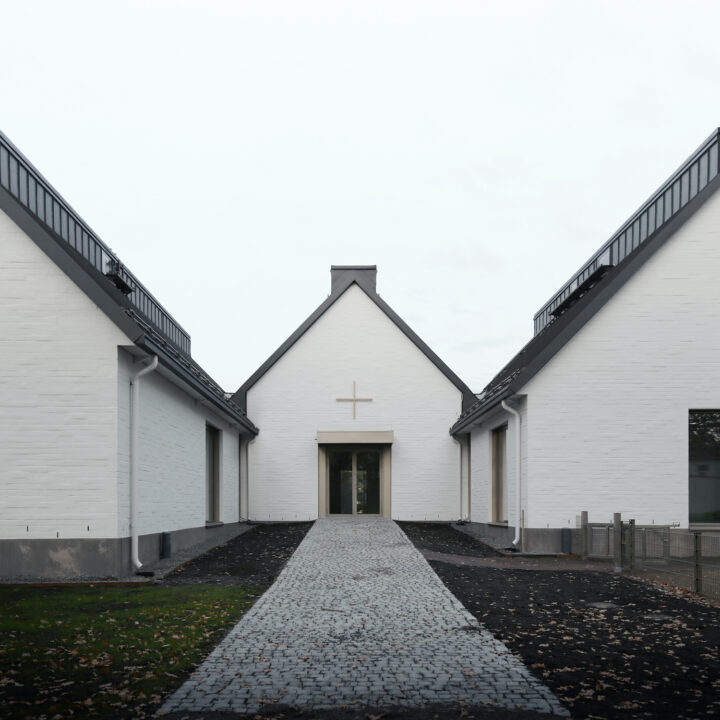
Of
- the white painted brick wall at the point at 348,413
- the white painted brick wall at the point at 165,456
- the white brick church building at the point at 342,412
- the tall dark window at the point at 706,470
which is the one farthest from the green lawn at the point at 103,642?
the white painted brick wall at the point at 348,413

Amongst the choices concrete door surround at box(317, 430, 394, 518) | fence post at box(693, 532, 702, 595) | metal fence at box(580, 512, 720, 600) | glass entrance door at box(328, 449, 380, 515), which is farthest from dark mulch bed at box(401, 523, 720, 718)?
glass entrance door at box(328, 449, 380, 515)

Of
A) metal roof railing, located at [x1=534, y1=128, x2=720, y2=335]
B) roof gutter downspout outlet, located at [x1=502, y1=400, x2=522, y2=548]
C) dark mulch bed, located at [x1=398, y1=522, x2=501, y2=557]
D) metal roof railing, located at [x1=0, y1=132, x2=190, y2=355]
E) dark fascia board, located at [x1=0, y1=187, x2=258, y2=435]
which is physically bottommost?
dark mulch bed, located at [x1=398, y1=522, x2=501, y2=557]

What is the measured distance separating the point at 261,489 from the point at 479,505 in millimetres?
7076

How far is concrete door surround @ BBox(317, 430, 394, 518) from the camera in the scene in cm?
2452

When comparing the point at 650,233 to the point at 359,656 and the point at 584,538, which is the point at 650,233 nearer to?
the point at 584,538

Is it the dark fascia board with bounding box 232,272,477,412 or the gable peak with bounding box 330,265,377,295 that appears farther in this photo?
the gable peak with bounding box 330,265,377,295

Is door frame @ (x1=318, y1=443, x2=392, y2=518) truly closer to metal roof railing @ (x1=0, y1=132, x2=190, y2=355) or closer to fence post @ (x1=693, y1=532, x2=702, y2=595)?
metal roof railing @ (x1=0, y1=132, x2=190, y2=355)

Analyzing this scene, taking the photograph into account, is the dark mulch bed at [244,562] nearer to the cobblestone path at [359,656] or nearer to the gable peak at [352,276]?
the cobblestone path at [359,656]

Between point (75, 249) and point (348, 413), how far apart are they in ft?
37.1

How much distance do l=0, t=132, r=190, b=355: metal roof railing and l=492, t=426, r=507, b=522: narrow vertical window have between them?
9.45m

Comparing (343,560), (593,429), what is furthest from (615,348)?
(343,560)

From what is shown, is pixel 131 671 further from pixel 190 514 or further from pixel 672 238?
pixel 672 238

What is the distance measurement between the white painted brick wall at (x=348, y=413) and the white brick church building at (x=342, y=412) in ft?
0.20

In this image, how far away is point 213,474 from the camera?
21.0 metres
